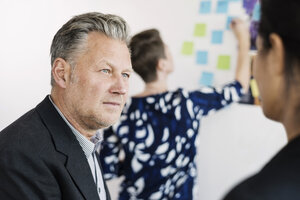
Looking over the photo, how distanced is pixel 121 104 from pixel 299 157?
32.4 inches

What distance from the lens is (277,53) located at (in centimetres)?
56

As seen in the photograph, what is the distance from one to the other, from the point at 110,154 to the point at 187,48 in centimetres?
73

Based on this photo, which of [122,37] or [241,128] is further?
[241,128]

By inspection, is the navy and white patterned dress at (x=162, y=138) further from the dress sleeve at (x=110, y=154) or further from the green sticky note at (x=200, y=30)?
the green sticky note at (x=200, y=30)

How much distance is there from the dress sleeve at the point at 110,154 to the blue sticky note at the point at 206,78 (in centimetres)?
56

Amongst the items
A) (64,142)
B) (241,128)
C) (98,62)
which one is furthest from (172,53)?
(64,142)

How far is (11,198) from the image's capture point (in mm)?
916

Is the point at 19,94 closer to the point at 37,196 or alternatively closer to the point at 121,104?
the point at 121,104

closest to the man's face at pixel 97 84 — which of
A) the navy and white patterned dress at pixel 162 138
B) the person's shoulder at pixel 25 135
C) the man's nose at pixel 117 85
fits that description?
the man's nose at pixel 117 85

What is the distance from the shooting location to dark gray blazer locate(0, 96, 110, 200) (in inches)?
36.6

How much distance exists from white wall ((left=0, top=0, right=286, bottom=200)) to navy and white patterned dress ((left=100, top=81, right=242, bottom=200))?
149 mm

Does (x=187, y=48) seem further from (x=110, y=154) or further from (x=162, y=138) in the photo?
(x=110, y=154)

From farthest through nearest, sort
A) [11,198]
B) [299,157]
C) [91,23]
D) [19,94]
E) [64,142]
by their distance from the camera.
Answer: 1. [19,94]
2. [91,23]
3. [64,142]
4. [11,198]
5. [299,157]

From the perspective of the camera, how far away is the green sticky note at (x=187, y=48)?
189cm
